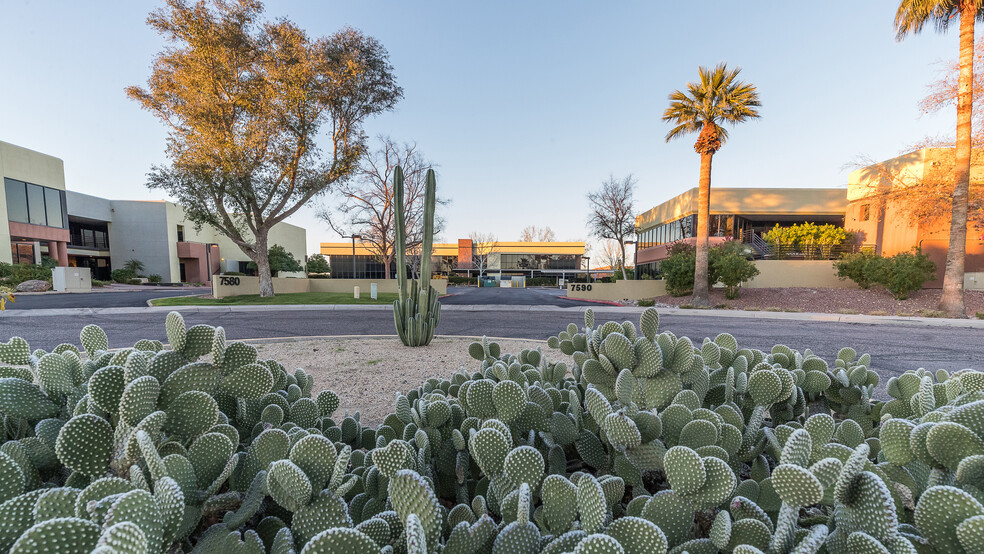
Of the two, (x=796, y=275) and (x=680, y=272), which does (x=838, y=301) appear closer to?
(x=796, y=275)

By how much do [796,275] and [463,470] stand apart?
26.1 metres

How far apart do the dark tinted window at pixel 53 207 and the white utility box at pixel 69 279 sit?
26.7 ft

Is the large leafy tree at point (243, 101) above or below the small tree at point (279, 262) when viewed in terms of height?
above

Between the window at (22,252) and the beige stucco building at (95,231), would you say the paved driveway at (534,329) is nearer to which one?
the window at (22,252)

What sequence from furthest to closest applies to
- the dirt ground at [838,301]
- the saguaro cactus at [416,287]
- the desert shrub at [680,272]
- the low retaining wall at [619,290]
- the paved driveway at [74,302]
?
the low retaining wall at [619,290]
the desert shrub at [680,272]
the dirt ground at [838,301]
the paved driveway at [74,302]
the saguaro cactus at [416,287]

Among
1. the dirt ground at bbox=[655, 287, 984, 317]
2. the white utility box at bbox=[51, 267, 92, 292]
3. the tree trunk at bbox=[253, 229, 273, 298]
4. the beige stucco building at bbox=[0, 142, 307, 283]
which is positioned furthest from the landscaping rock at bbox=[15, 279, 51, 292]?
the dirt ground at bbox=[655, 287, 984, 317]

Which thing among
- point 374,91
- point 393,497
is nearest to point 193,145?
point 374,91

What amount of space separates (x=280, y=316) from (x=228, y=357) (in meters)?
12.3

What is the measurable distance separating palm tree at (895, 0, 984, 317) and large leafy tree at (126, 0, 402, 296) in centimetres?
2081

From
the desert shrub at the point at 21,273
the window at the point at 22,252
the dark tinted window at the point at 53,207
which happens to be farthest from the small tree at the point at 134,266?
the desert shrub at the point at 21,273

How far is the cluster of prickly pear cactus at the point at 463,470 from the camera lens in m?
0.68

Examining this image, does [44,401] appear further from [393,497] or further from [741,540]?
[741,540]

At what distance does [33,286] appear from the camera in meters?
21.4

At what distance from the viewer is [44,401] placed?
112 centimetres
